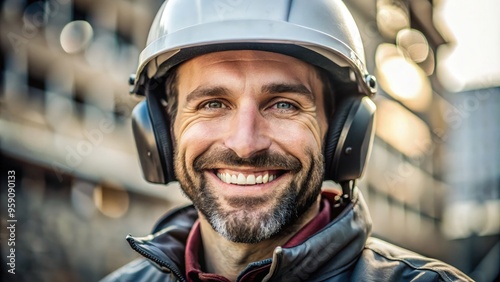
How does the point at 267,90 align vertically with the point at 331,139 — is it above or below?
above

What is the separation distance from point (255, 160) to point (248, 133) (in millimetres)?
102

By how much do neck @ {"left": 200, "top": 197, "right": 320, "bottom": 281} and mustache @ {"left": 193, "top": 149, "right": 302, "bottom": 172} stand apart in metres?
0.24

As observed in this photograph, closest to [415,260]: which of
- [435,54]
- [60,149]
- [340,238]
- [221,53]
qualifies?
[340,238]

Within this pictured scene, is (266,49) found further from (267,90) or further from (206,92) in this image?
(206,92)

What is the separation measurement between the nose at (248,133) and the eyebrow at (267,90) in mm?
87

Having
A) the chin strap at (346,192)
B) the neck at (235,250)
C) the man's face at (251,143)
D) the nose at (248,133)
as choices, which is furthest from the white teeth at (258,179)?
the chin strap at (346,192)

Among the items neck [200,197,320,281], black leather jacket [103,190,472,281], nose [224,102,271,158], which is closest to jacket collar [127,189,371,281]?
black leather jacket [103,190,472,281]

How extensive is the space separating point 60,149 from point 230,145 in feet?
15.5

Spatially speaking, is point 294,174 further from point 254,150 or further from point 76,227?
point 76,227

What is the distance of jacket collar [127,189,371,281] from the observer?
2.22 meters

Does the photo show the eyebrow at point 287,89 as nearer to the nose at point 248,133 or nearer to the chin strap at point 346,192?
the nose at point 248,133

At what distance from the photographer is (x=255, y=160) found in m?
2.38

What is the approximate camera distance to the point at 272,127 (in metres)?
2.43

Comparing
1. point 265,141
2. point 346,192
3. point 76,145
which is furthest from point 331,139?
point 76,145
